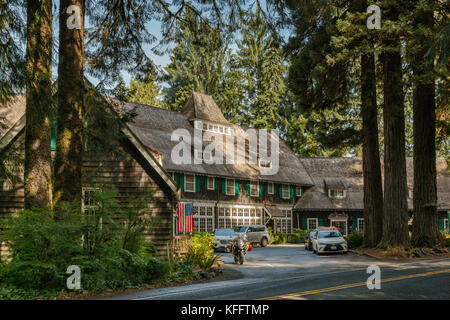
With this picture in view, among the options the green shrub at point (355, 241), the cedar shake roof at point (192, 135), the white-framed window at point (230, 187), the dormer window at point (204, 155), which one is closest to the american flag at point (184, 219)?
the green shrub at point (355, 241)

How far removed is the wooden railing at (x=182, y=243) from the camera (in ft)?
64.0

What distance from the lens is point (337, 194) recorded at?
4828cm

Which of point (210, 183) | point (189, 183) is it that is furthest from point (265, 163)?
point (189, 183)

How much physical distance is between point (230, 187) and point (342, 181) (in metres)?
12.7

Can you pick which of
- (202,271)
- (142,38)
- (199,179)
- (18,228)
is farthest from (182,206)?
(199,179)

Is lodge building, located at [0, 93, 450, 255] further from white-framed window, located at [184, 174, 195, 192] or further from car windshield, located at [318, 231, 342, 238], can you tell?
car windshield, located at [318, 231, 342, 238]

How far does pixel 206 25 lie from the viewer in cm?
1605

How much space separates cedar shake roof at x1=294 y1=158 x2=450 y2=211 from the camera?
4703 cm

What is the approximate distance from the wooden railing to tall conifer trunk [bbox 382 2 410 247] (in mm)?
9314

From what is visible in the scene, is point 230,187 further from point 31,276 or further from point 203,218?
point 31,276

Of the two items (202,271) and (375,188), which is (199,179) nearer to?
(375,188)

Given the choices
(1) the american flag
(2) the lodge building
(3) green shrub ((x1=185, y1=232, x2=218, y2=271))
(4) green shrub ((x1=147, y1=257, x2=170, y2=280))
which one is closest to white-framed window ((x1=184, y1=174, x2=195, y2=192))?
(2) the lodge building
